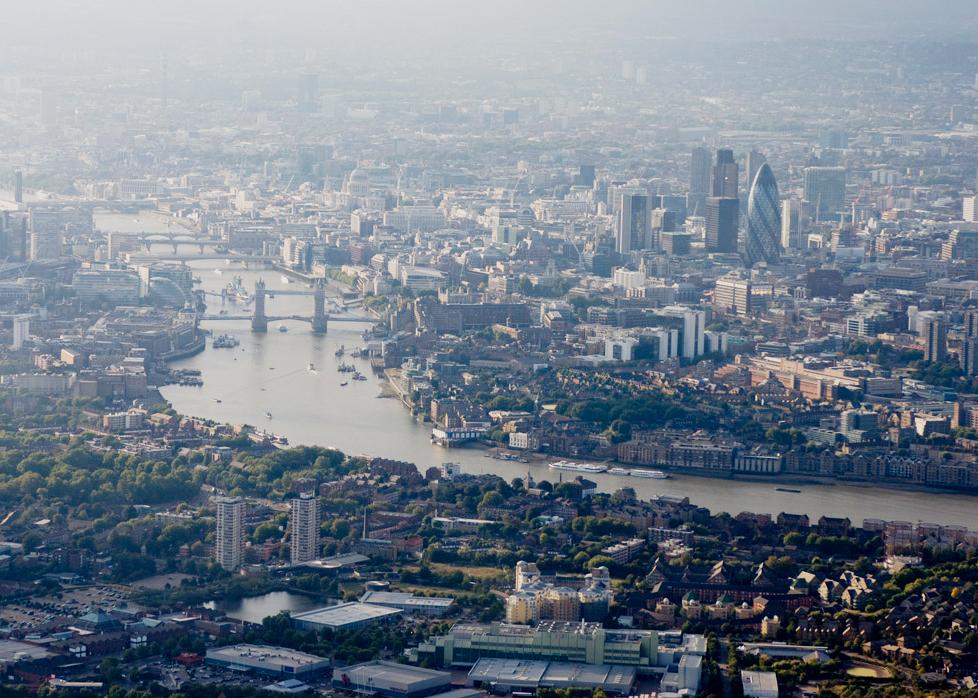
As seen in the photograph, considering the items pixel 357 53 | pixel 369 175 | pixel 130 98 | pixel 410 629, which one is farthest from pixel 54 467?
pixel 357 53

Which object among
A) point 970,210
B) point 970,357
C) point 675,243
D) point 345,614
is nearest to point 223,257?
point 675,243

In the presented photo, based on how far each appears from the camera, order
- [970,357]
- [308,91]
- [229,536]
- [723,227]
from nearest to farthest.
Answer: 1. [229,536]
2. [970,357]
3. [723,227]
4. [308,91]

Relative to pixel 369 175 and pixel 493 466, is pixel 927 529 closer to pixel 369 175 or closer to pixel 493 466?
pixel 493 466

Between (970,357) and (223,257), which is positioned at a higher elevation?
(970,357)

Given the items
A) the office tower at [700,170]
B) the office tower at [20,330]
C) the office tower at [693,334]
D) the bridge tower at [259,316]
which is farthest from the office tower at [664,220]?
the office tower at [20,330]

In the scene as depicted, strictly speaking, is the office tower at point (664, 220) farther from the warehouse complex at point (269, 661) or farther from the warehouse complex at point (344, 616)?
the warehouse complex at point (269, 661)

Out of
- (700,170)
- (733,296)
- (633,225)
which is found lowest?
(733,296)

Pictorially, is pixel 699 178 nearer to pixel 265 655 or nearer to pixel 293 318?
pixel 293 318
